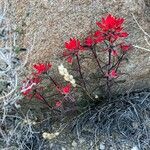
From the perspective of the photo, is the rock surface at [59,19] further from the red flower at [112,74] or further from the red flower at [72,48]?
the red flower at [112,74]

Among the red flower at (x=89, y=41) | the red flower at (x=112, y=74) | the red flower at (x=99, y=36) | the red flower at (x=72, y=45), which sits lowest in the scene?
the red flower at (x=112, y=74)

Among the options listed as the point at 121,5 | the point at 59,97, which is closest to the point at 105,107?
the point at 59,97

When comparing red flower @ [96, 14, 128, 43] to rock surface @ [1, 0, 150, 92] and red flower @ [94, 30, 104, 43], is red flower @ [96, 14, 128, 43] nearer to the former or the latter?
red flower @ [94, 30, 104, 43]

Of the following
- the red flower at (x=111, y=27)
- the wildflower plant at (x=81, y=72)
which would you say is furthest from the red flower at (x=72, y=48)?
the red flower at (x=111, y=27)

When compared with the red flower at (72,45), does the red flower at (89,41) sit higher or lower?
lower

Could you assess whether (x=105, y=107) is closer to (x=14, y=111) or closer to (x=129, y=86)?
(x=129, y=86)
